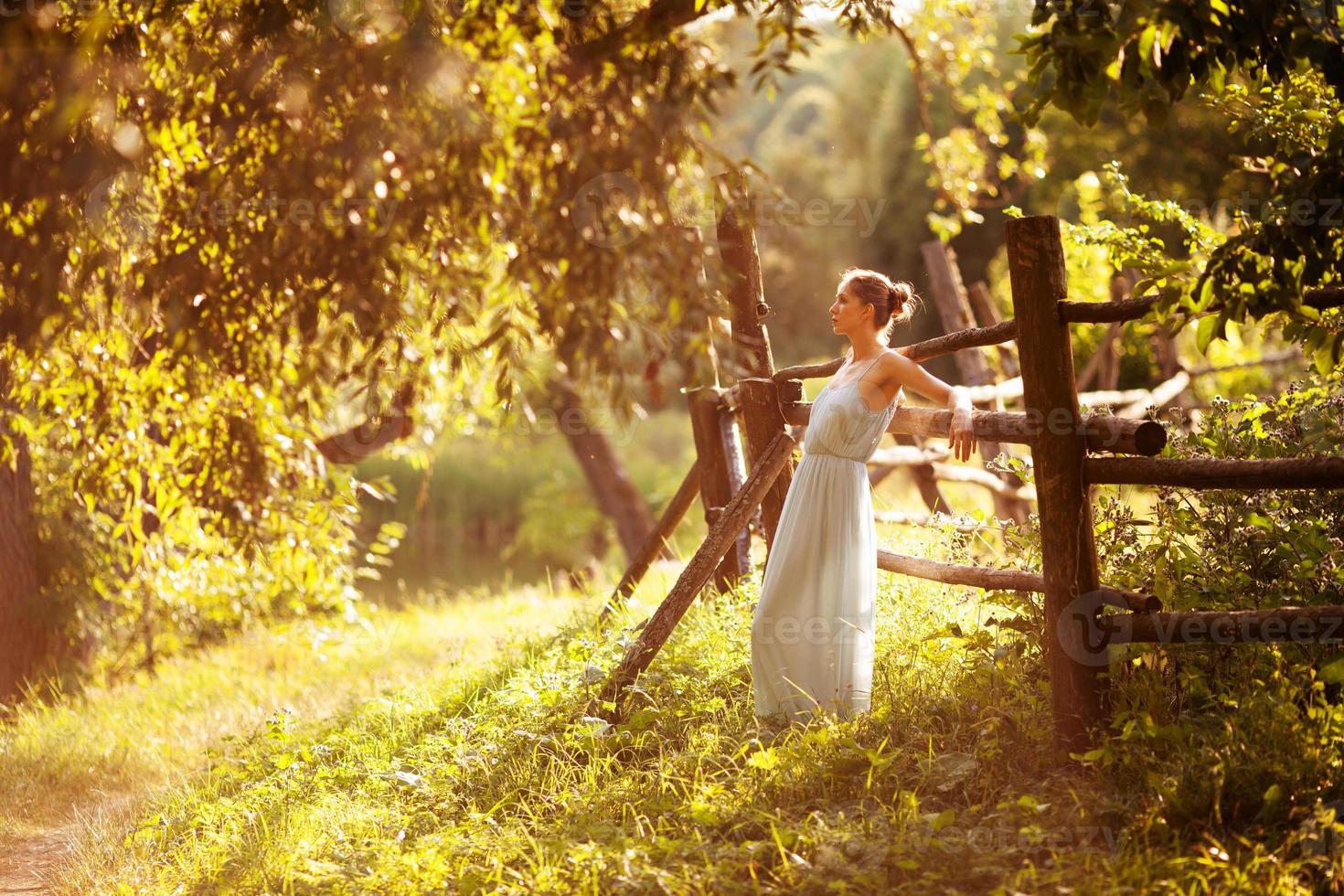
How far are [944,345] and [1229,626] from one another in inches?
61.6

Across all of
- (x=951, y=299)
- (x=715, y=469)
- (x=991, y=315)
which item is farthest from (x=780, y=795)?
(x=991, y=315)

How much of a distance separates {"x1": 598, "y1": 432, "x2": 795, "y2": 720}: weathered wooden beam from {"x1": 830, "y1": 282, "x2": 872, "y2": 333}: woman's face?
819 millimetres

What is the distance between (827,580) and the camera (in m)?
4.45

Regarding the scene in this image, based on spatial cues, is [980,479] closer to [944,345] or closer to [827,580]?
[944,345]

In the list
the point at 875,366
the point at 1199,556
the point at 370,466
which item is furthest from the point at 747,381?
the point at 370,466

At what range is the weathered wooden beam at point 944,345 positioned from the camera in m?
4.05

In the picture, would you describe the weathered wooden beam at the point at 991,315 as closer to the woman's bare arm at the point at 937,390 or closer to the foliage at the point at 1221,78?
the woman's bare arm at the point at 937,390

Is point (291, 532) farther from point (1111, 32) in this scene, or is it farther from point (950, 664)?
point (1111, 32)

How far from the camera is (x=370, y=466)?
20.9m

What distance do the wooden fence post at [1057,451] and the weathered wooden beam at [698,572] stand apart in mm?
1562

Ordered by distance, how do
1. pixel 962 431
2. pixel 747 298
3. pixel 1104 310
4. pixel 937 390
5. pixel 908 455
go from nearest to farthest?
pixel 1104 310 < pixel 962 431 < pixel 937 390 < pixel 747 298 < pixel 908 455

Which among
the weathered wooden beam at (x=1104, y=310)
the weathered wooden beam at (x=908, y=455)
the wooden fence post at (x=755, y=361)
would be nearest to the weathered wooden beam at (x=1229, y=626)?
the weathered wooden beam at (x=1104, y=310)

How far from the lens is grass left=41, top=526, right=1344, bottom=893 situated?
331 cm

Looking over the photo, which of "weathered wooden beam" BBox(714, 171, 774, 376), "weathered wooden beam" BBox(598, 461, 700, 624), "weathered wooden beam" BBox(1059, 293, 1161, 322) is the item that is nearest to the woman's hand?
"weathered wooden beam" BBox(1059, 293, 1161, 322)
